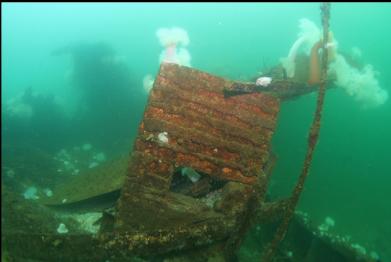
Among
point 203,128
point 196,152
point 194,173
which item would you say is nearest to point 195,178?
point 194,173

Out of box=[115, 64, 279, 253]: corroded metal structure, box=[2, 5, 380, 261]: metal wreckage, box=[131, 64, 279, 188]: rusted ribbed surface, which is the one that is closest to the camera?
box=[2, 5, 380, 261]: metal wreckage

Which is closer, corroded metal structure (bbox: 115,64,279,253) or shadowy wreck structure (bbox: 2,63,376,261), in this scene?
shadowy wreck structure (bbox: 2,63,376,261)

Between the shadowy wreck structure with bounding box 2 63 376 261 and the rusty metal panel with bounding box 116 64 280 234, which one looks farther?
the rusty metal panel with bounding box 116 64 280 234

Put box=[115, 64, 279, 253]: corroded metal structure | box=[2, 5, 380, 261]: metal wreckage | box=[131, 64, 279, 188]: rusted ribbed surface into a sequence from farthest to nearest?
box=[131, 64, 279, 188]: rusted ribbed surface → box=[115, 64, 279, 253]: corroded metal structure → box=[2, 5, 380, 261]: metal wreckage

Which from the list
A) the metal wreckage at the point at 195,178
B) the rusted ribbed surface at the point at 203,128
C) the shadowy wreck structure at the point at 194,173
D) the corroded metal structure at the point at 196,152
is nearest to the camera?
the metal wreckage at the point at 195,178

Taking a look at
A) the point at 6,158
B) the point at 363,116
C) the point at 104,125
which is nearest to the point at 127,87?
the point at 104,125

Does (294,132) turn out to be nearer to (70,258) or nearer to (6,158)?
(6,158)

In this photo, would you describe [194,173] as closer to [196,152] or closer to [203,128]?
[196,152]

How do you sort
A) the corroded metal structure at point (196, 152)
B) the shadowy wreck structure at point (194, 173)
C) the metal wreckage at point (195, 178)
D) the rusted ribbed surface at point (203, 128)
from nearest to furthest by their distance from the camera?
1. the metal wreckage at point (195, 178)
2. the shadowy wreck structure at point (194, 173)
3. the corroded metal structure at point (196, 152)
4. the rusted ribbed surface at point (203, 128)

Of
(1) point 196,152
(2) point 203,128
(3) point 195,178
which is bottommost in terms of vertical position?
(3) point 195,178

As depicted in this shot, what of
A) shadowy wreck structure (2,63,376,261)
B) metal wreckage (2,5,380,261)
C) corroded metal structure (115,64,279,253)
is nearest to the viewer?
metal wreckage (2,5,380,261)

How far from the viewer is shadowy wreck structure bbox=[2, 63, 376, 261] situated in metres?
4.50

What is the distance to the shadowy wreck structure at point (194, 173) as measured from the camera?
4.50 meters

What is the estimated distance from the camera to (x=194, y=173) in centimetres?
625
